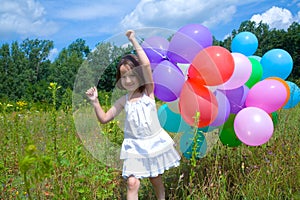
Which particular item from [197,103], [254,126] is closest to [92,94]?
[197,103]

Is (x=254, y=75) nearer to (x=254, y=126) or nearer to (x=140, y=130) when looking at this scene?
(x=254, y=126)

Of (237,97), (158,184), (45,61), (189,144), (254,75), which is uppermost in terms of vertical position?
(45,61)

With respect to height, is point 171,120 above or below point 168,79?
below

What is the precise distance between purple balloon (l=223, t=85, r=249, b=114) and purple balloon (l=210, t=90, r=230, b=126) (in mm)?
174

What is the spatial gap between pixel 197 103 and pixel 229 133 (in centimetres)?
67

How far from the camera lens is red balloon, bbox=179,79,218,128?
2.49m

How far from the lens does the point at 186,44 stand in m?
2.51

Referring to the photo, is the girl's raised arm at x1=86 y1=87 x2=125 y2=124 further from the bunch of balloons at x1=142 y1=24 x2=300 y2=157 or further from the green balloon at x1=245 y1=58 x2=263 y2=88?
the green balloon at x1=245 y1=58 x2=263 y2=88

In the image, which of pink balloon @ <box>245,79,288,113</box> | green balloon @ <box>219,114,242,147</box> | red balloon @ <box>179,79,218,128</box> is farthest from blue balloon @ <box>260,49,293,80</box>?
red balloon @ <box>179,79,218,128</box>

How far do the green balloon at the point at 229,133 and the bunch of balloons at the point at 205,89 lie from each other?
0.29 ft

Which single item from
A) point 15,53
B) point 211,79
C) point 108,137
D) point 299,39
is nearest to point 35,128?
point 108,137

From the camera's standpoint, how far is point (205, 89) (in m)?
2.56

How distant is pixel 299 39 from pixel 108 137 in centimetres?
3516

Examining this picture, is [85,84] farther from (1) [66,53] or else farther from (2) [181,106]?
(1) [66,53]
